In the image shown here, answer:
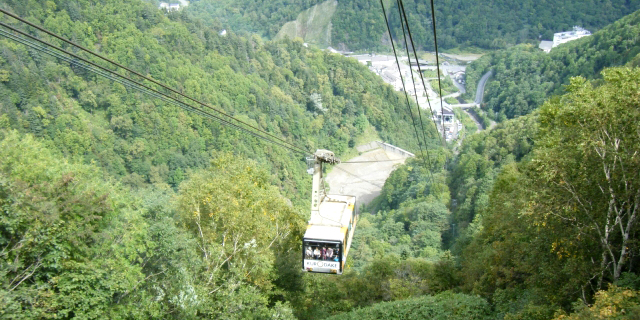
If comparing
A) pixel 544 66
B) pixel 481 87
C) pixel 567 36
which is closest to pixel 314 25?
pixel 481 87

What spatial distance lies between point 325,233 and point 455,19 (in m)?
166

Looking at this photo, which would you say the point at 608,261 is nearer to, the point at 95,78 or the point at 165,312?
the point at 165,312

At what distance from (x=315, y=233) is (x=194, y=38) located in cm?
8418

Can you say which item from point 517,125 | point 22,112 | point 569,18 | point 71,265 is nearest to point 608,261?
point 71,265

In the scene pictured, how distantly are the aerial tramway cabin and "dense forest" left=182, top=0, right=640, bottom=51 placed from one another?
147 metres

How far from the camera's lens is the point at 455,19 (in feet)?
541

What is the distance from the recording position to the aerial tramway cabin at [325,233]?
13203mm

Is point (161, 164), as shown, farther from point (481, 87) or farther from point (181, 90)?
point (481, 87)

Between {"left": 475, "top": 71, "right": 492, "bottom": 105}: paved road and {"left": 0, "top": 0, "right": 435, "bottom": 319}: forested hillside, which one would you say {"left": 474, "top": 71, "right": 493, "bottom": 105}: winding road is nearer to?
{"left": 475, "top": 71, "right": 492, "bottom": 105}: paved road

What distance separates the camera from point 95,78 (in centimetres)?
6944

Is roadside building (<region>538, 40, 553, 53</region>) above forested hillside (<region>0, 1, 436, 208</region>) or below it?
above

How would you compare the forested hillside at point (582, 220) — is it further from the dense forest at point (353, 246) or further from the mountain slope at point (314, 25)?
the mountain slope at point (314, 25)

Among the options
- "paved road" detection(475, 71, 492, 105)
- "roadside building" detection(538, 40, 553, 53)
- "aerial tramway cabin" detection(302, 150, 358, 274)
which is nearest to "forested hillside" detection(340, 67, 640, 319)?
"aerial tramway cabin" detection(302, 150, 358, 274)

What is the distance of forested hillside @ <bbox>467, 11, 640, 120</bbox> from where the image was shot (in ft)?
232
